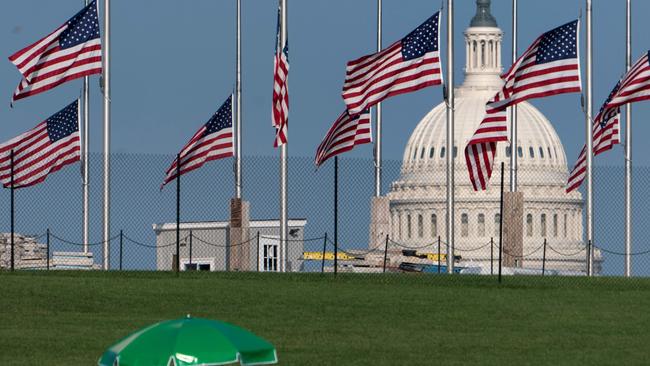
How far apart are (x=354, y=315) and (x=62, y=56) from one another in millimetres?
14394

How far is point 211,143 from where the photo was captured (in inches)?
1964

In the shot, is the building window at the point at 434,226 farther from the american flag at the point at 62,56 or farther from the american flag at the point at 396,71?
the american flag at the point at 396,71

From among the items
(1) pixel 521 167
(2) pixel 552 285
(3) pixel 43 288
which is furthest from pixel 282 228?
(1) pixel 521 167

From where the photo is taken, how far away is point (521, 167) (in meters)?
191

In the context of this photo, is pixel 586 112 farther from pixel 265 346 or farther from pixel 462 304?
pixel 265 346

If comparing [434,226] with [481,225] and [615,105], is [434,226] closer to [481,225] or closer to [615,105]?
[481,225]

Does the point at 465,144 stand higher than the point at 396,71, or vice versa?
the point at 465,144

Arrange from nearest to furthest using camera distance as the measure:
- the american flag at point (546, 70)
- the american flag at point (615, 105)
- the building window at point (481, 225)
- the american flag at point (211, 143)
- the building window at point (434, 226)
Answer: the american flag at point (546, 70), the american flag at point (615, 105), the american flag at point (211, 143), the building window at point (434, 226), the building window at point (481, 225)

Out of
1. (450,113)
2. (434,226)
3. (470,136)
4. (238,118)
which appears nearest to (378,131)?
(238,118)

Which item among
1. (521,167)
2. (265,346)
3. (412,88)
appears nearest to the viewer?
(265,346)

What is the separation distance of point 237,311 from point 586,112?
21.7 meters

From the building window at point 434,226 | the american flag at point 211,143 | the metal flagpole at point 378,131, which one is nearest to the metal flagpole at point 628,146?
the metal flagpole at point 378,131

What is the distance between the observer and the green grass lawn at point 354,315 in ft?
87.7

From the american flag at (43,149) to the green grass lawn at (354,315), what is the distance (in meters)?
6.43
